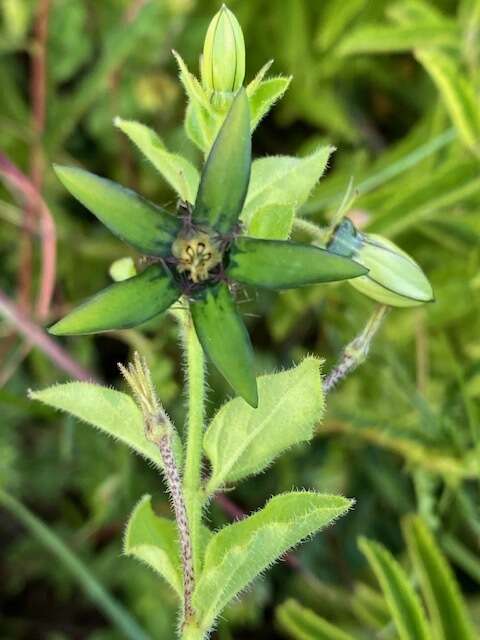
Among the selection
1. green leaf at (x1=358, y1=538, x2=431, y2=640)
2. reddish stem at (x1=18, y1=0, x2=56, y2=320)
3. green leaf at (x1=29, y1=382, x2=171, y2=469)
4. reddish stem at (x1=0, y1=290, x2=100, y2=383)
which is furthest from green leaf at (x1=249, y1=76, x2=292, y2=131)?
reddish stem at (x1=18, y1=0, x2=56, y2=320)

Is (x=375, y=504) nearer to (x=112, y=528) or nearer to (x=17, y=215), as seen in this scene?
(x=112, y=528)

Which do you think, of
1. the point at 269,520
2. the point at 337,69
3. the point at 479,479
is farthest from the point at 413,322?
the point at 269,520

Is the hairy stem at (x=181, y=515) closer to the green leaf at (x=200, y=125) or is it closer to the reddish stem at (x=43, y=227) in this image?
the green leaf at (x=200, y=125)

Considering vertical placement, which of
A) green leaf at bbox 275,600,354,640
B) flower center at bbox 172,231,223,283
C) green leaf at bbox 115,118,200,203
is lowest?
green leaf at bbox 275,600,354,640

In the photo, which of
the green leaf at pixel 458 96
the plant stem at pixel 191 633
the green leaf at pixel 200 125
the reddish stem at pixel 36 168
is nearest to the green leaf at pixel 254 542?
the plant stem at pixel 191 633

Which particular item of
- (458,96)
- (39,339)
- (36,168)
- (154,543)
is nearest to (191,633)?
(154,543)

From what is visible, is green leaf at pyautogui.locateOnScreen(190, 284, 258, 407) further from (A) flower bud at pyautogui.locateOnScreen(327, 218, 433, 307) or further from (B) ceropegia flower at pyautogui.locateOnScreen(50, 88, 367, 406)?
(A) flower bud at pyautogui.locateOnScreen(327, 218, 433, 307)

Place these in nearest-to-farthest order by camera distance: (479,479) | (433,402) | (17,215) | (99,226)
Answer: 1. (479,479)
2. (433,402)
3. (17,215)
4. (99,226)
